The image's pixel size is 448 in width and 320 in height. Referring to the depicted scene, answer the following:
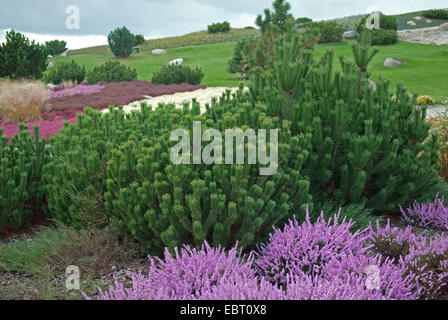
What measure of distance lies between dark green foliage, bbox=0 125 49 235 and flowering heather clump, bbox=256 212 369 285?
10.5 feet

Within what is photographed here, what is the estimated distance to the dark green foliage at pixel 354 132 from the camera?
5098 mm

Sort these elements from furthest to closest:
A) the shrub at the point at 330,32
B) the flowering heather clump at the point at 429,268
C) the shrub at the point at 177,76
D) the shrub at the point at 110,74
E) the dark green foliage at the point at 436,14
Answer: the dark green foliage at the point at 436,14, the shrub at the point at 330,32, the shrub at the point at 110,74, the shrub at the point at 177,76, the flowering heather clump at the point at 429,268

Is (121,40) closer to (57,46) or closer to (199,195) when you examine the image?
(57,46)

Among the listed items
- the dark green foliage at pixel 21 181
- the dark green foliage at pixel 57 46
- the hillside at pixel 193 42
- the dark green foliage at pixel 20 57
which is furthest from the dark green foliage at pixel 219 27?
the dark green foliage at pixel 21 181

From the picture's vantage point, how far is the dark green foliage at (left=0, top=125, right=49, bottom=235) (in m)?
5.40

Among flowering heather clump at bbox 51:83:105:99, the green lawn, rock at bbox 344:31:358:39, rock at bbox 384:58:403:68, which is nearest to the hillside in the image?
the green lawn

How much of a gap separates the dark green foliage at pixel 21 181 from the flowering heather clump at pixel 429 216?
4.51 metres

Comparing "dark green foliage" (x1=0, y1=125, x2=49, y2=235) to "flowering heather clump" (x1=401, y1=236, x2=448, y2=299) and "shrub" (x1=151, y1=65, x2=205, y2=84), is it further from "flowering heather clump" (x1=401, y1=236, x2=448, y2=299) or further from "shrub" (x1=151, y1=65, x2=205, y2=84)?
"shrub" (x1=151, y1=65, x2=205, y2=84)

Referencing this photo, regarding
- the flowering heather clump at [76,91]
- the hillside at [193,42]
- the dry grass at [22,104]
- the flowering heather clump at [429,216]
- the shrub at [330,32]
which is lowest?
the flowering heather clump at [429,216]

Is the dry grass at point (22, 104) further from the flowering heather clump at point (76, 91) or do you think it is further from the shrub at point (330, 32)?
A: the shrub at point (330, 32)

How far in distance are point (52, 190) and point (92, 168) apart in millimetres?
868

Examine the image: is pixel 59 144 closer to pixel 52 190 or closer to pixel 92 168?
pixel 52 190
